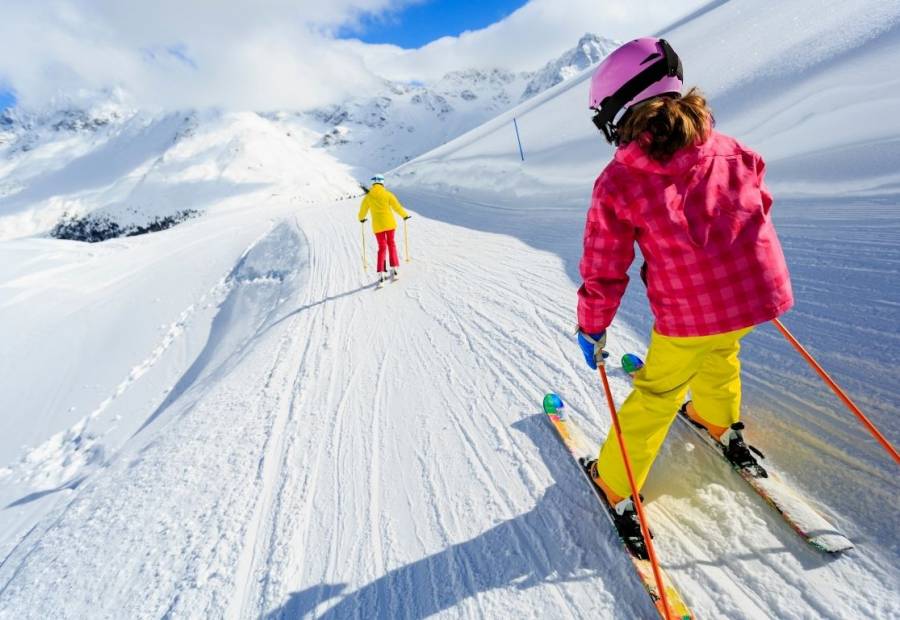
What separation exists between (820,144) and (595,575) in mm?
6467

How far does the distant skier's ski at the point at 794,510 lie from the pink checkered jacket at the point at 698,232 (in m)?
1.00

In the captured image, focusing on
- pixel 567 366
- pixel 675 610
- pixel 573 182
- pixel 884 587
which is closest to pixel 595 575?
pixel 675 610

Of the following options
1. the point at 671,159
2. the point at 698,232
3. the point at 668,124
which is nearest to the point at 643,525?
the point at 698,232

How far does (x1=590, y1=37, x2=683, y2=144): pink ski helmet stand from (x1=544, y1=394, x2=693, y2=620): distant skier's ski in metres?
1.85

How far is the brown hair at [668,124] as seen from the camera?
5.36 feet

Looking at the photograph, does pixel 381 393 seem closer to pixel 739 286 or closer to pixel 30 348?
pixel 739 286

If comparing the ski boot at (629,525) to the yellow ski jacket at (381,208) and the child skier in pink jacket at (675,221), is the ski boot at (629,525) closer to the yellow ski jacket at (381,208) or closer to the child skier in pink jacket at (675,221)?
the child skier in pink jacket at (675,221)

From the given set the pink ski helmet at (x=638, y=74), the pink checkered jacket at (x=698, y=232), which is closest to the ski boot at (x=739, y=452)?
the pink checkered jacket at (x=698, y=232)

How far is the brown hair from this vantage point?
163 cm

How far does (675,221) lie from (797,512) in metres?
1.54

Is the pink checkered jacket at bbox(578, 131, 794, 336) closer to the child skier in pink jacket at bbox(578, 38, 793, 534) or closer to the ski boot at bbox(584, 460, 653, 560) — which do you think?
the child skier in pink jacket at bbox(578, 38, 793, 534)

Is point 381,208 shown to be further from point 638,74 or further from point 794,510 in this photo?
point 794,510

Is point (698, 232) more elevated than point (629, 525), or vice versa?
point (698, 232)

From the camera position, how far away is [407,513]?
278 centimetres
